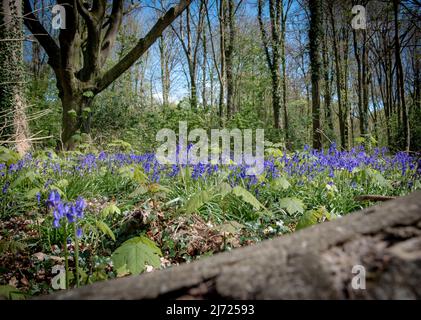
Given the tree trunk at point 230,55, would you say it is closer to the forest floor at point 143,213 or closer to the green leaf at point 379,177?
the forest floor at point 143,213

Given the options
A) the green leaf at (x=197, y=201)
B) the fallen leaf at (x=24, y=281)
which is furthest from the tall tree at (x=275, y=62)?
the fallen leaf at (x=24, y=281)

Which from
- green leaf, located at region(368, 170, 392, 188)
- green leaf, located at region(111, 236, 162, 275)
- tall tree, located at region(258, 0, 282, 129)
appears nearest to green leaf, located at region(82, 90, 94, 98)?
tall tree, located at region(258, 0, 282, 129)

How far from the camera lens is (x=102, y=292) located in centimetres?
57

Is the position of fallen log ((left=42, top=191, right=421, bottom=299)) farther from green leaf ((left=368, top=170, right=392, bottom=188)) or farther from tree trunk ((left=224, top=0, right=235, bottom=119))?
tree trunk ((left=224, top=0, right=235, bottom=119))

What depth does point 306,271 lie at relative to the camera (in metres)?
0.56

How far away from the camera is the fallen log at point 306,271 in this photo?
55cm

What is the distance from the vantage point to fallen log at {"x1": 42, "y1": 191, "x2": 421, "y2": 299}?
1.80 ft

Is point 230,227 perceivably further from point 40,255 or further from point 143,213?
point 40,255

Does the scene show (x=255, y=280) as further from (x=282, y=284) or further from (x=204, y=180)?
(x=204, y=180)

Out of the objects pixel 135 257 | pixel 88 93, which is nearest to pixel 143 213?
pixel 135 257

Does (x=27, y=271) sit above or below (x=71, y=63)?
below

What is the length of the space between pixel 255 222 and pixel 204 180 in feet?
3.93

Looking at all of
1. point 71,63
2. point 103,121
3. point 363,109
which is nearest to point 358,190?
point 71,63

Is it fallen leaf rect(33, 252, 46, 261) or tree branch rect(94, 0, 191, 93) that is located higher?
tree branch rect(94, 0, 191, 93)
